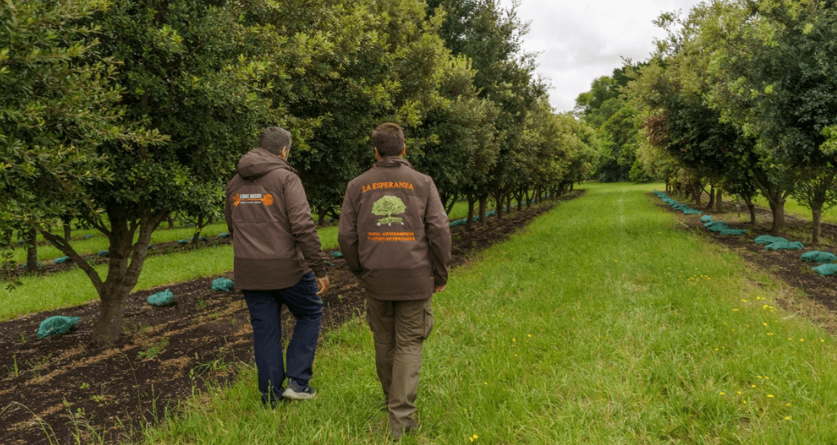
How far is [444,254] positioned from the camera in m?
3.49

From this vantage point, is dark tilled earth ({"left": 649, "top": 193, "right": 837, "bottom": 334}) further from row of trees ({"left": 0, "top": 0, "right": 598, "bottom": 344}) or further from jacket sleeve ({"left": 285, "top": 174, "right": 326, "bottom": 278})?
row of trees ({"left": 0, "top": 0, "right": 598, "bottom": 344})

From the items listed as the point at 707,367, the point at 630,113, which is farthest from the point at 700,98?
the point at 630,113

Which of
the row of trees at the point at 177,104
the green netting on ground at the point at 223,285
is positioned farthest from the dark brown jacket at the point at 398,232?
the green netting on ground at the point at 223,285

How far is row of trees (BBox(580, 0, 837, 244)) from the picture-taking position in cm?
886

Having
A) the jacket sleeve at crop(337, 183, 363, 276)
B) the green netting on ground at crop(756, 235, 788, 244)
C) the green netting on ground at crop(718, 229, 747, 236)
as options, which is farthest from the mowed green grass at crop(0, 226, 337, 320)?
the green netting on ground at crop(718, 229, 747, 236)

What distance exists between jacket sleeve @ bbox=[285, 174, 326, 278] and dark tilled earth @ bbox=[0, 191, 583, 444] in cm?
198

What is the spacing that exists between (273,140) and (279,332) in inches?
69.0

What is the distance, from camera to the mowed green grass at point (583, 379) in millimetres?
3514

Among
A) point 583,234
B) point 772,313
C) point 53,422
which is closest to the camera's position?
point 53,422

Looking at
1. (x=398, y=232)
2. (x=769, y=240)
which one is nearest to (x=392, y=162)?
(x=398, y=232)

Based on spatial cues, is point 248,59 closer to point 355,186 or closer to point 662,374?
point 355,186

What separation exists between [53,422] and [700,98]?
16.6m

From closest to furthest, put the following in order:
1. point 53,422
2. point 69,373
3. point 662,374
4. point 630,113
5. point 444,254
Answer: point 444,254, point 53,422, point 662,374, point 69,373, point 630,113

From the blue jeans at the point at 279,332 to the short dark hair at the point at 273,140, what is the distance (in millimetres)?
1202
